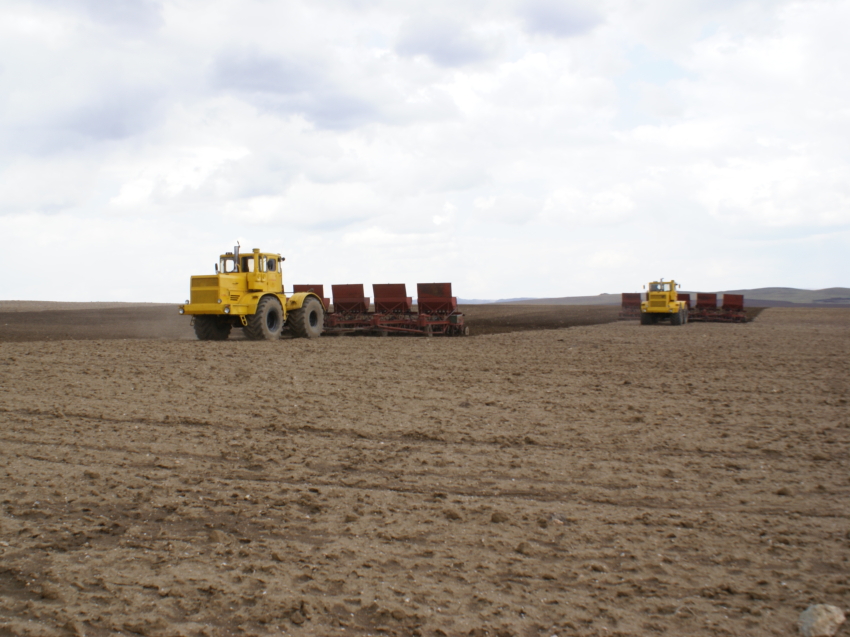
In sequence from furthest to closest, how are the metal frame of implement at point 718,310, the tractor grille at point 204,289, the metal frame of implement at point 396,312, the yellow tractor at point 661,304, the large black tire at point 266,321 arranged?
the metal frame of implement at point 718,310, the yellow tractor at point 661,304, the metal frame of implement at point 396,312, the large black tire at point 266,321, the tractor grille at point 204,289

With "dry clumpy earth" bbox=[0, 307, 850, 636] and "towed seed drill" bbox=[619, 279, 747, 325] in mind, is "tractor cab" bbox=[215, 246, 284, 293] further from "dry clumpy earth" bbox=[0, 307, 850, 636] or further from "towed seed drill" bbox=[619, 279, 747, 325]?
"towed seed drill" bbox=[619, 279, 747, 325]

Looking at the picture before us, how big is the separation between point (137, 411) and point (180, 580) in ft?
19.1

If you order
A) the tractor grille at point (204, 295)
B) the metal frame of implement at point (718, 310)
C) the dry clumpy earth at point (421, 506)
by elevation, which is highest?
the tractor grille at point (204, 295)

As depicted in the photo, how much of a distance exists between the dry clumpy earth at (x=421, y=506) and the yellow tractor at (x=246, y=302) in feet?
21.6

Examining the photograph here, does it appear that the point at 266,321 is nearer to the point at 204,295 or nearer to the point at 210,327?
the point at 210,327

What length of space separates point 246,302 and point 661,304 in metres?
20.3

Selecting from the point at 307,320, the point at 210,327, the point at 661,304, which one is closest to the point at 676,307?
the point at 661,304

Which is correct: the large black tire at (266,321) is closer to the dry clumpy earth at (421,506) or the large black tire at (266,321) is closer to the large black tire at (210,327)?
the large black tire at (210,327)

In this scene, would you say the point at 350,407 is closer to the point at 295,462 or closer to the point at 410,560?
the point at 295,462

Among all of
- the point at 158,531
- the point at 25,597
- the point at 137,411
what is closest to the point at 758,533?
the point at 158,531

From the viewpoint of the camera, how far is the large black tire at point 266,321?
63.6 ft

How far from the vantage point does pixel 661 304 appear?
31219mm

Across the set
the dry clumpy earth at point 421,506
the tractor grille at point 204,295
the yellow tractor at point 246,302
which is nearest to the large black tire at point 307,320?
the yellow tractor at point 246,302

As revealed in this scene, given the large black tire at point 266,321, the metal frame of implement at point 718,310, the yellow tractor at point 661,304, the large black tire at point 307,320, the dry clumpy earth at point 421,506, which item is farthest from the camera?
the metal frame of implement at point 718,310
